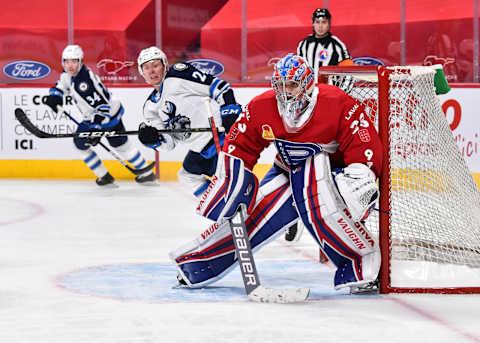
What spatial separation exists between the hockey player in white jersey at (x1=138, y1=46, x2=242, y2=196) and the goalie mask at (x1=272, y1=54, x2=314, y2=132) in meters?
1.67

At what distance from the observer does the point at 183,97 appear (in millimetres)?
4762

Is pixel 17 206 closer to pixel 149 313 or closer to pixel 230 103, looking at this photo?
pixel 230 103

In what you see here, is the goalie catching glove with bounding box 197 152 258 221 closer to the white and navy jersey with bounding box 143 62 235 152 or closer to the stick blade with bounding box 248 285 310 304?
the stick blade with bounding box 248 285 310 304

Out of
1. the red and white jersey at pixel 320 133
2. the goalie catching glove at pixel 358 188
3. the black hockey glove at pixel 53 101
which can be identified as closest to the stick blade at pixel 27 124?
the black hockey glove at pixel 53 101

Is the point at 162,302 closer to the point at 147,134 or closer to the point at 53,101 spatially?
the point at 147,134

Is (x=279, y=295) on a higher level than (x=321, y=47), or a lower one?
lower

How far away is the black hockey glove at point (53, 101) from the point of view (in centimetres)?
649

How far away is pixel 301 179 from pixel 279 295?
0.39m

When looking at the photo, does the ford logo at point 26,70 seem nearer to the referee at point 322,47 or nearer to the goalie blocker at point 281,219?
the referee at point 322,47

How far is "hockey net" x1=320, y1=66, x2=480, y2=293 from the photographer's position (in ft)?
9.96

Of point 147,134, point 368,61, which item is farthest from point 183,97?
point 368,61

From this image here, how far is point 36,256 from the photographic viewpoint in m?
3.87

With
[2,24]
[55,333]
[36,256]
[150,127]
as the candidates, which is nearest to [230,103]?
[150,127]

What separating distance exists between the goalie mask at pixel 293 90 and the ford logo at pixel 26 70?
498 cm
